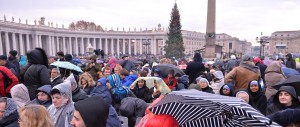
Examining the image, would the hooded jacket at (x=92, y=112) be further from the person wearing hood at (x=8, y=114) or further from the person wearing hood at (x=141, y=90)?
the person wearing hood at (x=141, y=90)

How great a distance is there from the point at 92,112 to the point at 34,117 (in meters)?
0.83

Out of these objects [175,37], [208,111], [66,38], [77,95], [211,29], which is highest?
[66,38]

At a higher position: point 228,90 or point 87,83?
point 87,83

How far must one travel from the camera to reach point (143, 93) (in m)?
6.64

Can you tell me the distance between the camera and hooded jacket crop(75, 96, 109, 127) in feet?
8.68

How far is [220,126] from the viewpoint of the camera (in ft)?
8.14

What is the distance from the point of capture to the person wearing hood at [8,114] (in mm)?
3756

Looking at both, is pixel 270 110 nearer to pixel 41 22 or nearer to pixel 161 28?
pixel 41 22

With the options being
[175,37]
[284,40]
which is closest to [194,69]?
[175,37]

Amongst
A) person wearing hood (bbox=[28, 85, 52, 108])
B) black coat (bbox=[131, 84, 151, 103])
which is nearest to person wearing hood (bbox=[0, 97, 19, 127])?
person wearing hood (bbox=[28, 85, 52, 108])

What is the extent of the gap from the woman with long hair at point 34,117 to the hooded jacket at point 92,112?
0.62 metres

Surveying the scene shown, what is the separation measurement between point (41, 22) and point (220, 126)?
76102 mm

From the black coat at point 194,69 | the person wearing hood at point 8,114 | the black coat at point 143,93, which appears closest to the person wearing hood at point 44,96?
the person wearing hood at point 8,114

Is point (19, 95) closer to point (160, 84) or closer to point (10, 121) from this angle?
point (10, 121)
